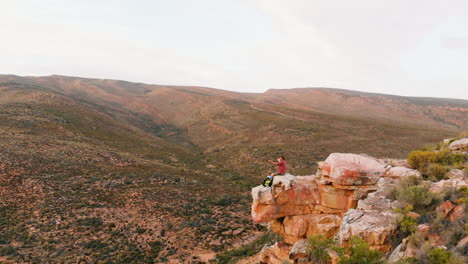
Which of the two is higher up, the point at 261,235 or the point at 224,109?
the point at 224,109

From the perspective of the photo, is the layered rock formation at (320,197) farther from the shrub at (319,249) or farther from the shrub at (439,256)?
the shrub at (439,256)

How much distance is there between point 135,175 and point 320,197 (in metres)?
28.3

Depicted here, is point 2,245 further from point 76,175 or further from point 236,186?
point 236,186

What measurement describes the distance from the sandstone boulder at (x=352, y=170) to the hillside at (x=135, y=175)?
13.0m

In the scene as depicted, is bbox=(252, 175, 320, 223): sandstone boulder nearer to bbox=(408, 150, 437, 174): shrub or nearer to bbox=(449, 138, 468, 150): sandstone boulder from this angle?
bbox=(408, 150, 437, 174): shrub

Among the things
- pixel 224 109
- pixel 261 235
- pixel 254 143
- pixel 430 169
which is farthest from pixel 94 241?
pixel 224 109

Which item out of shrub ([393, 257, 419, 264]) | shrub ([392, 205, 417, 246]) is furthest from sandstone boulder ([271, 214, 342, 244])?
shrub ([393, 257, 419, 264])

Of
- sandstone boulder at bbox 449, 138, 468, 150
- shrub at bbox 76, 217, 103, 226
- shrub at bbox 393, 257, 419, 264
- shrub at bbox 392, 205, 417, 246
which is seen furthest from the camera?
shrub at bbox 76, 217, 103, 226

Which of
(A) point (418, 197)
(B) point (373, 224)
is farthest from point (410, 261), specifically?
(A) point (418, 197)

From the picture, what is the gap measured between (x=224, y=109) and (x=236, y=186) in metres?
Answer: 63.1

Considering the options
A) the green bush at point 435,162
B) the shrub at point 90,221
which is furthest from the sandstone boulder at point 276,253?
the shrub at point 90,221

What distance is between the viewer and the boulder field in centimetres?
1238

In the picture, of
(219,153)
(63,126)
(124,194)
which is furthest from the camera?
(219,153)

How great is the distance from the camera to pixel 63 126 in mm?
51844
